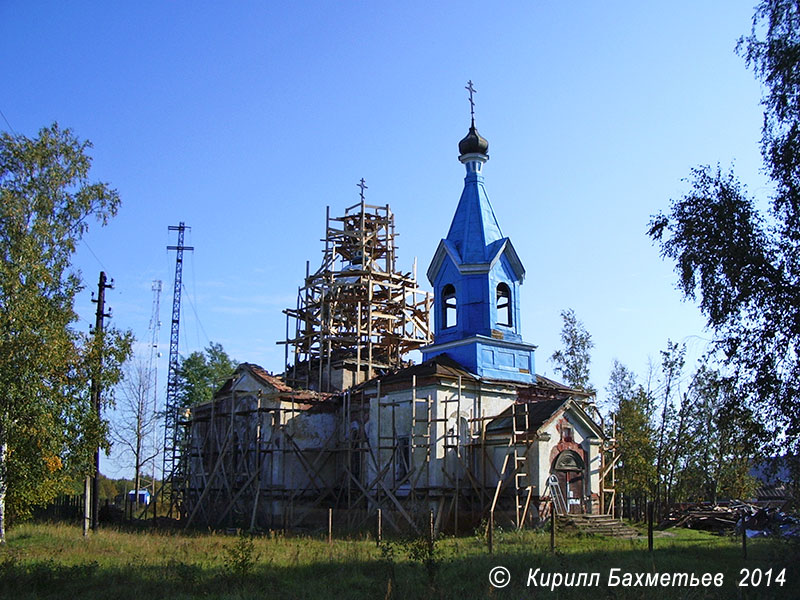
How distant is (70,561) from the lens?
1642cm

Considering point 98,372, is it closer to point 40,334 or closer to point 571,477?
point 40,334

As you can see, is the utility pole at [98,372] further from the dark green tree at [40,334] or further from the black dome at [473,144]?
the black dome at [473,144]

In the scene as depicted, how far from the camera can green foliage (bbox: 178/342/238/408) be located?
163 feet

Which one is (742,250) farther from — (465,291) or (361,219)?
(361,219)

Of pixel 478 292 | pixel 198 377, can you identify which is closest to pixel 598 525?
pixel 478 292

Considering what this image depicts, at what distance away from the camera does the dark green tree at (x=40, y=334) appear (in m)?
18.6

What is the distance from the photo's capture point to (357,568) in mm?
14883

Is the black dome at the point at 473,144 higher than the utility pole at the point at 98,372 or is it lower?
higher

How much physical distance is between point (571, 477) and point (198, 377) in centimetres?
3265

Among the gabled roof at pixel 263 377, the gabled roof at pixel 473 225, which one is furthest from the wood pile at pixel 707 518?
the gabled roof at pixel 263 377

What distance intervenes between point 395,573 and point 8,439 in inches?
416

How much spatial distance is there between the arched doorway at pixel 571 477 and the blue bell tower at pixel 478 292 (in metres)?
3.42

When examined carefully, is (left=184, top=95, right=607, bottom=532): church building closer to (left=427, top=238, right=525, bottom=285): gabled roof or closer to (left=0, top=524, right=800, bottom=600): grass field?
(left=427, top=238, right=525, bottom=285): gabled roof

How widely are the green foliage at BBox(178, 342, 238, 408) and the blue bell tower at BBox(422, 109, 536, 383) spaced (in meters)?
26.4
